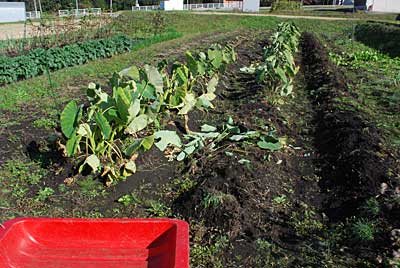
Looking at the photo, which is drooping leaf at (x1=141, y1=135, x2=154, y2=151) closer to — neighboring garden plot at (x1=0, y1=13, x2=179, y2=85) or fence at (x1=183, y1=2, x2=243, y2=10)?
neighboring garden plot at (x1=0, y1=13, x2=179, y2=85)

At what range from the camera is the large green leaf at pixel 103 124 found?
425cm

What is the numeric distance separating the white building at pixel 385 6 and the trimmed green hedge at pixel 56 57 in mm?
37118

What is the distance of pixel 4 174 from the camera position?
4.81 m

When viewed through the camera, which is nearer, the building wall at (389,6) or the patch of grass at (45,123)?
the patch of grass at (45,123)

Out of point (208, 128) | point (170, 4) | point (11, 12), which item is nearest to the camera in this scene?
point (208, 128)

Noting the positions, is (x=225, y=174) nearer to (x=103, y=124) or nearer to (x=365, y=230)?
(x=103, y=124)

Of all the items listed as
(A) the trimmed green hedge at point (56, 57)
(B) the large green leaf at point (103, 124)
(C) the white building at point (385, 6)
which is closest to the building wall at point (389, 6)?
(C) the white building at point (385, 6)

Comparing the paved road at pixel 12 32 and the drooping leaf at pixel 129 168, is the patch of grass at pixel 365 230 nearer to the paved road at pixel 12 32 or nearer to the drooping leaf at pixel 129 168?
the drooping leaf at pixel 129 168

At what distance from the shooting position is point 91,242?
237 centimetres

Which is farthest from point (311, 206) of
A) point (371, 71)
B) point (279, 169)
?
point (371, 71)

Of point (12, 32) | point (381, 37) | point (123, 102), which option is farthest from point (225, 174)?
point (12, 32)

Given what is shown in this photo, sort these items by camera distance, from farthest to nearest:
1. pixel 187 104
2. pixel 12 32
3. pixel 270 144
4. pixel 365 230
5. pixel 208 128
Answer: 1. pixel 12 32
2. pixel 208 128
3. pixel 187 104
4. pixel 270 144
5. pixel 365 230

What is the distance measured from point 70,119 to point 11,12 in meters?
37.5

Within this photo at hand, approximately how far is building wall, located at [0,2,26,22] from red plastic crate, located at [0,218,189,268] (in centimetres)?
3865
